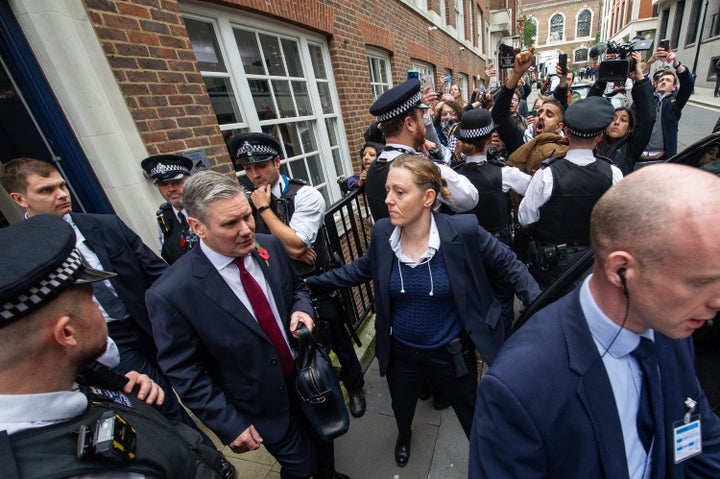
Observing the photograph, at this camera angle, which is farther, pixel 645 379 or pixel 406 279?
pixel 406 279

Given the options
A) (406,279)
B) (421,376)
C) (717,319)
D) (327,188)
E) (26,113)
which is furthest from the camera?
(327,188)

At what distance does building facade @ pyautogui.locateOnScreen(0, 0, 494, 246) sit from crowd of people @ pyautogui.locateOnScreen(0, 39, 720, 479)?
15.4 inches

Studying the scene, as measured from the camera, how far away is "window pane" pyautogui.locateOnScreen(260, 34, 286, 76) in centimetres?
380

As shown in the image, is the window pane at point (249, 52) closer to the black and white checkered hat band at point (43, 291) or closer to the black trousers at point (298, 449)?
the black and white checkered hat band at point (43, 291)

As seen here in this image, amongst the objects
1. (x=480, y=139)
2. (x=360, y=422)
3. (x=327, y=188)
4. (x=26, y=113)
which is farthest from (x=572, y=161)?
(x=26, y=113)

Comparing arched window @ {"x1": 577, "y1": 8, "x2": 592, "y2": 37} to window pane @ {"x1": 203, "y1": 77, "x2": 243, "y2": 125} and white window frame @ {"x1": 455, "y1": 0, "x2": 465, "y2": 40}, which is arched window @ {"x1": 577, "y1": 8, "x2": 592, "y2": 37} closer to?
white window frame @ {"x1": 455, "y1": 0, "x2": 465, "y2": 40}

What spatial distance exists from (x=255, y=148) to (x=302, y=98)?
2.56 meters

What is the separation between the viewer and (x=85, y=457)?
0.77 meters

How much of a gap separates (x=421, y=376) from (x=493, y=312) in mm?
642

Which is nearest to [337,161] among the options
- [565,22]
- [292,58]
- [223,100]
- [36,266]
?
[292,58]

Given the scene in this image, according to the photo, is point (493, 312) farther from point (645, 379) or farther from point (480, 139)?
point (480, 139)

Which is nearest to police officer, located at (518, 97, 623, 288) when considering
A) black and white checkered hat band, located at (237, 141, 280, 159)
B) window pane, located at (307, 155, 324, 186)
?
black and white checkered hat band, located at (237, 141, 280, 159)

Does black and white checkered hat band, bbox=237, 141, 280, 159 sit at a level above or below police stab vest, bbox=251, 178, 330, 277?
above

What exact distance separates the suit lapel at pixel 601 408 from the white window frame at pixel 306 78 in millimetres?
3510
